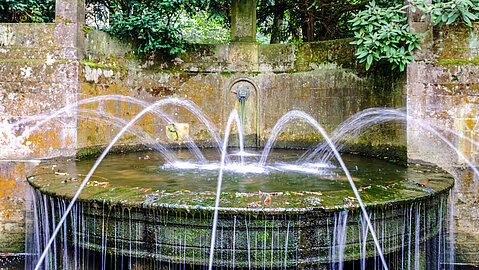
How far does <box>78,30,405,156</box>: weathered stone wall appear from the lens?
796 centimetres

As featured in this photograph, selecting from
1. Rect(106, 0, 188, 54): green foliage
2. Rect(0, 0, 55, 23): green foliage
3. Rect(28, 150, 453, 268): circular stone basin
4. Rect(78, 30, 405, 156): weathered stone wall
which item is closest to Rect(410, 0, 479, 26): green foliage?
Rect(78, 30, 405, 156): weathered stone wall

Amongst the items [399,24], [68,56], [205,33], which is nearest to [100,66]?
[68,56]

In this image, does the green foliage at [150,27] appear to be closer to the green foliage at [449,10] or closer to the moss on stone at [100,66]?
the moss on stone at [100,66]

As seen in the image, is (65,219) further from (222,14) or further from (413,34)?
(222,14)

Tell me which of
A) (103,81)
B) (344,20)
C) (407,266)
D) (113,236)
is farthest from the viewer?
(344,20)

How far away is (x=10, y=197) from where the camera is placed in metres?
6.30

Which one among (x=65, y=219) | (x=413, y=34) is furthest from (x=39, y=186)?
(x=413, y=34)

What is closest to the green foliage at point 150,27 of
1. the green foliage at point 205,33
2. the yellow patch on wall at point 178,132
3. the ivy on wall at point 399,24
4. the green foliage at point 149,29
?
the green foliage at point 149,29

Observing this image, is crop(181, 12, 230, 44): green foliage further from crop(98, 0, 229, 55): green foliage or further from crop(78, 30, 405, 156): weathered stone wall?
crop(78, 30, 405, 156): weathered stone wall

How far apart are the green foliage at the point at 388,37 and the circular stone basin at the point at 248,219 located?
235 centimetres

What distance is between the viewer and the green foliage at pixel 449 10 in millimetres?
5676

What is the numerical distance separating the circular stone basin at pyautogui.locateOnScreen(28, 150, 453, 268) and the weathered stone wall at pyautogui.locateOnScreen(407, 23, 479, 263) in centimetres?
175

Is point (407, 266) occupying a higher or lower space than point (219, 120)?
lower

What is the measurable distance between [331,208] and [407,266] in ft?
4.90
